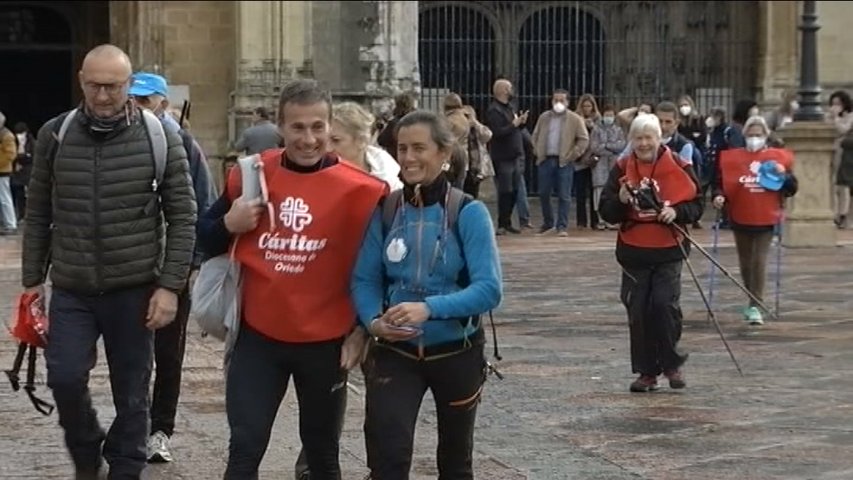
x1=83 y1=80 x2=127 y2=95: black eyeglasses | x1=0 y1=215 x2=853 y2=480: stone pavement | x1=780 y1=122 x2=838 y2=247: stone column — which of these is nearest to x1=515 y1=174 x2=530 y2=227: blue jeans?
x1=780 y1=122 x2=838 y2=247: stone column

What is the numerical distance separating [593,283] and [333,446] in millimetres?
10499

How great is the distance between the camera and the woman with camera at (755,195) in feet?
46.2

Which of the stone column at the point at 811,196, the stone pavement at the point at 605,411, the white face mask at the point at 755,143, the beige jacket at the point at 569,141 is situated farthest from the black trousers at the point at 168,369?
the beige jacket at the point at 569,141

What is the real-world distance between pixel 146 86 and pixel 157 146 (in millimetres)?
1196

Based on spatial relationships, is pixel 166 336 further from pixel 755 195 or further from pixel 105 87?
pixel 755 195

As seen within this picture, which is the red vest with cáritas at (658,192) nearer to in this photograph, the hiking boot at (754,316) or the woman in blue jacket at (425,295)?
the hiking boot at (754,316)

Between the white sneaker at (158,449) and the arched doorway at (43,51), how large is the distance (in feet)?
79.6

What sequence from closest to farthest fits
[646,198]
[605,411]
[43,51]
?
[605,411], [646,198], [43,51]

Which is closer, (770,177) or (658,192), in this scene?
(658,192)

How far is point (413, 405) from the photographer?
6684mm

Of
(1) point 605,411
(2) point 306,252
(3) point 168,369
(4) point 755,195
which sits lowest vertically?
(1) point 605,411

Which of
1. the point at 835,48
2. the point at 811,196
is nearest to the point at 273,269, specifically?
the point at 811,196

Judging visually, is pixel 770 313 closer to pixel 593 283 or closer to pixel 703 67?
pixel 593 283

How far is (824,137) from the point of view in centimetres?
2109
